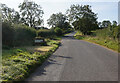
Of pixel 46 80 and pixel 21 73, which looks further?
pixel 21 73

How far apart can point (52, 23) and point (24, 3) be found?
57582 mm

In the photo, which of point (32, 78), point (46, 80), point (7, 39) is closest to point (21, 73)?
point (32, 78)

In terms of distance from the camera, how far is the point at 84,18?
64.5m

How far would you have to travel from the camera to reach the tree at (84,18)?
212 ft

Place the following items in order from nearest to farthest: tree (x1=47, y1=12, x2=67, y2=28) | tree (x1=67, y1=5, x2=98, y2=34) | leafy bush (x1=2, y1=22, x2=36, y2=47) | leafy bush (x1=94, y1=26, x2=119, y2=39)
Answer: leafy bush (x1=2, y1=22, x2=36, y2=47) < leafy bush (x1=94, y1=26, x2=119, y2=39) < tree (x1=67, y1=5, x2=98, y2=34) < tree (x1=47, y1=12, x2=67, y2=28)

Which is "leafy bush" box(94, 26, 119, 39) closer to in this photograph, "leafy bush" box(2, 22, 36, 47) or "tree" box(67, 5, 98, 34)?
"leafy bush" box(2, 22, 36, 47)

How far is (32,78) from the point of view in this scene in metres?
7.02

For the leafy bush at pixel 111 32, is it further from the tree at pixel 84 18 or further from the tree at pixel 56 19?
the tree at pixel 56 19

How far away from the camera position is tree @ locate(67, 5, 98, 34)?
64.5 meters

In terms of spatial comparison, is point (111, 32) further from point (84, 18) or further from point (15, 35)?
point (84, 18)

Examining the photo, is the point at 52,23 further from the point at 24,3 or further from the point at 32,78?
the point at 32,78

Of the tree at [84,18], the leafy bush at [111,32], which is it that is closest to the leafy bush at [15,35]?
the leafy bush at [111,32]

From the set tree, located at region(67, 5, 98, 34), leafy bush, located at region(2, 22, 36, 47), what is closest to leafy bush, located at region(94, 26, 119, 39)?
leafy bush, located at region(2, 22, 36, 47)

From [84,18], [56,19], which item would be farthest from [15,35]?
[56,19]
